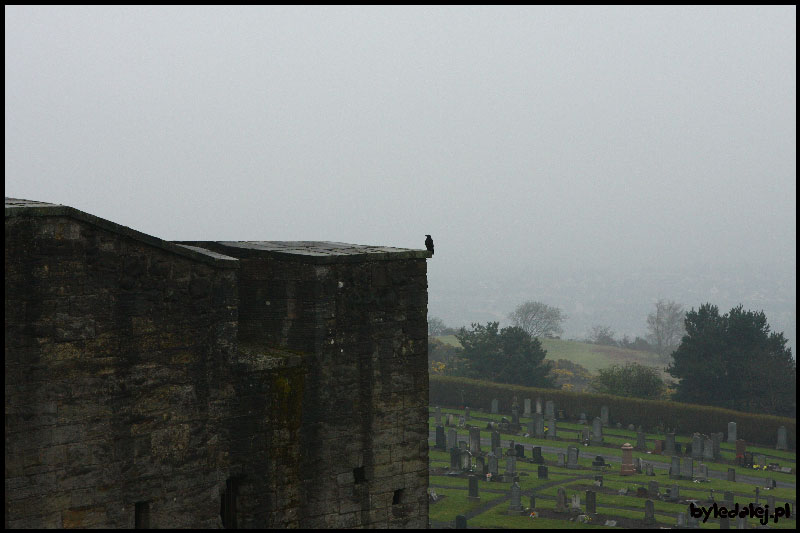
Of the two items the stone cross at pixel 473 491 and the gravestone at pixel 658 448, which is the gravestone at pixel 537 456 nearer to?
the stone cross at pixel 473 491

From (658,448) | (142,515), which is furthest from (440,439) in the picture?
(142,515)

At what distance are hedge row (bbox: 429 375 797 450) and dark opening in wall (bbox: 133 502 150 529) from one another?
4276cm

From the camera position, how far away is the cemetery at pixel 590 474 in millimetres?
31406

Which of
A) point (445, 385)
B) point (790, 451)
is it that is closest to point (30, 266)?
point (790, 451)

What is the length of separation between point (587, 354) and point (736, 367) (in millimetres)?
40241

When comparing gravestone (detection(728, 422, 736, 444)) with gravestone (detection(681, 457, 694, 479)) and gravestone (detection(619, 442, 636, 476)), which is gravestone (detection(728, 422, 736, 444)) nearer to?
gravestone (detection(681, 457, 694, 479))

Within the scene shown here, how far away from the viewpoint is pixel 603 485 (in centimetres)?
3612

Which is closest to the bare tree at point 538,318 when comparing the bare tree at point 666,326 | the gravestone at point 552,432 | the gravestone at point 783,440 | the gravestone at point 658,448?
the bare tree at point 666,326

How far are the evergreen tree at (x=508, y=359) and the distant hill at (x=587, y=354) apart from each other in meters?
26.7

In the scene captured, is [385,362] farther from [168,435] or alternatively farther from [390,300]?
[168,435]

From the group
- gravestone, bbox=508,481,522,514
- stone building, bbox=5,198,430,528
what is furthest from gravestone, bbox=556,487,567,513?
stone building, bbox=5,198,430,528

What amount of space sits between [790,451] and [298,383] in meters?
40.9

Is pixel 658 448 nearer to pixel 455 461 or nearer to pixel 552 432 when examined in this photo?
pixel 552 432

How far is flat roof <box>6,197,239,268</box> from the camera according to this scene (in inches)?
334
